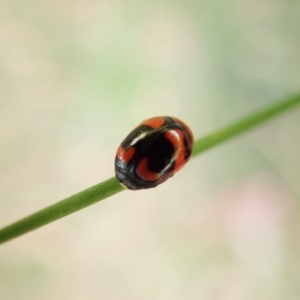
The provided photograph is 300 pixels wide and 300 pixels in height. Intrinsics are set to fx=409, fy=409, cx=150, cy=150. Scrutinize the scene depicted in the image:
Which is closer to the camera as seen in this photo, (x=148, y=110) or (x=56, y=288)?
(x=56, y=288)

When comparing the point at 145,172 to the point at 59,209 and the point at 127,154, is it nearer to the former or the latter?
the point at 127,154

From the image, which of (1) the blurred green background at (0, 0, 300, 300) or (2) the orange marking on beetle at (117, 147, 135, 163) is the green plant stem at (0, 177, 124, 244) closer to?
(2) the orange marking on beetle at (117, 147, 135, 163)

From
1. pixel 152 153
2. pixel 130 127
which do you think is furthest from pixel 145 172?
pixel 130 127

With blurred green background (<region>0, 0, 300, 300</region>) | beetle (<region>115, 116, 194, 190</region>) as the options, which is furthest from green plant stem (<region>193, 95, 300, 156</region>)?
blurred green background (<region>0, 0, 300, 300</region>)

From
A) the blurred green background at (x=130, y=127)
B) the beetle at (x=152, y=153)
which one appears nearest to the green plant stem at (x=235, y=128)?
the beetle at (x=152, y=153)

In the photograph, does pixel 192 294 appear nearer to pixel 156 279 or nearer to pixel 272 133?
pixel 156 279

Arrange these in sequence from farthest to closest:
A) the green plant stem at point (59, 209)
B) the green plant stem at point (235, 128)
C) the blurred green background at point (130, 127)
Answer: the blurred green background at point (130, 127)
the green plant stem at point (235, 128)
the green plant stem at point (59, 209)

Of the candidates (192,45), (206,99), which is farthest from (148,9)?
(206,99)

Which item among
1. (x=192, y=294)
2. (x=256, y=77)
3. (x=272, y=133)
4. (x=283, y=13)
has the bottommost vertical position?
(x=192, y=294)

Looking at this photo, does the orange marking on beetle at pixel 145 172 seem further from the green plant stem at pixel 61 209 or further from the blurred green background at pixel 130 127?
the blurred green background at pixel 130 127
